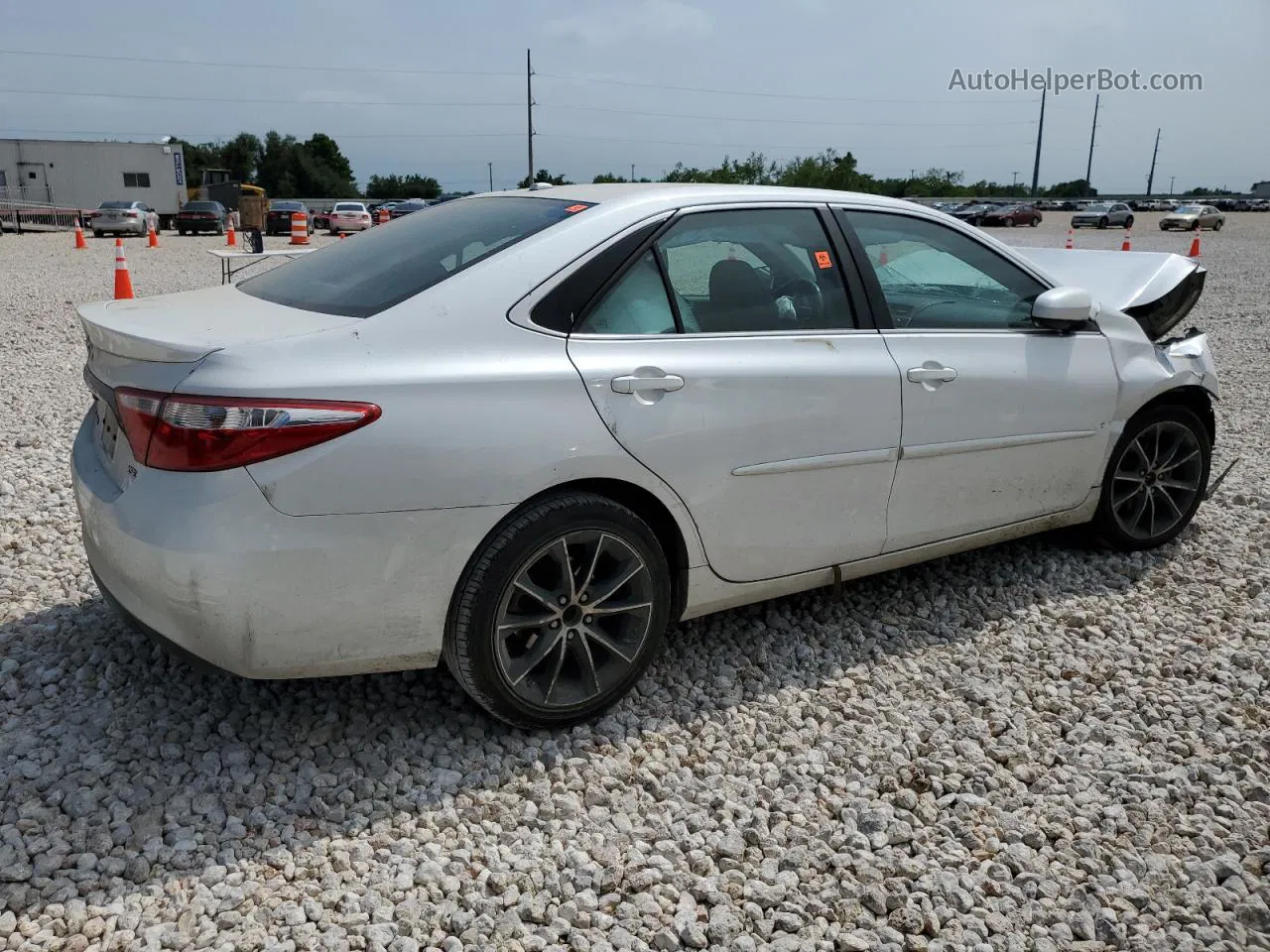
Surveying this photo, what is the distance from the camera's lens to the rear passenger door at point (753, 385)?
2.99 meters

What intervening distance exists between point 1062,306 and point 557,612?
89.2 inches

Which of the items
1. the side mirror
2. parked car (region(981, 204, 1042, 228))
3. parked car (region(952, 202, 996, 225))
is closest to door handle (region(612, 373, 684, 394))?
the side mirror

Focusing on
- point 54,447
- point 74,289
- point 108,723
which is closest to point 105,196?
point 74,289

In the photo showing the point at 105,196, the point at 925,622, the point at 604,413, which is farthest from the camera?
the point at 105,196

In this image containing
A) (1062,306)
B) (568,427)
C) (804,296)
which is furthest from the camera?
(1062,306)

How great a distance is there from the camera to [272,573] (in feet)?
8.28

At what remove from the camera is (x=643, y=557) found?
3059 millimetres

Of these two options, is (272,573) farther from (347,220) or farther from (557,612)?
(347,220)

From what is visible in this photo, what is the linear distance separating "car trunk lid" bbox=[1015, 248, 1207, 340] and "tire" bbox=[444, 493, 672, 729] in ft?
8.16

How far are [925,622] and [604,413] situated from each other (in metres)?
1.76

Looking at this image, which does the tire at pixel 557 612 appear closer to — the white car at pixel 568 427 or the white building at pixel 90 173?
the white car at pixel 568 427

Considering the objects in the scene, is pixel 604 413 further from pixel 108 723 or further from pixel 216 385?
pixel 108 723

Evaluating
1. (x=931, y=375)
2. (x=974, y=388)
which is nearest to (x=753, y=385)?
(x=931, y=375)

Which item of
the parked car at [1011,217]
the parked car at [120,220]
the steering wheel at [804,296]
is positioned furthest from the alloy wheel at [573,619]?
the parked car at [1011,217]
